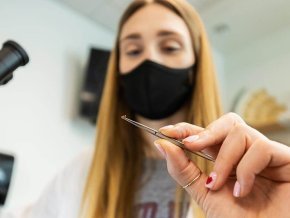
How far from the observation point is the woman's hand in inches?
14.1

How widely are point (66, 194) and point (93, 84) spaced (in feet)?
3.17

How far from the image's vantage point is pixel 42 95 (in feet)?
5.09

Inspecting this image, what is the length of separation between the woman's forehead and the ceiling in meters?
1.00

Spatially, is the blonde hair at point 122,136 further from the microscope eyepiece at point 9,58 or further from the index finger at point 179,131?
the microscope eyepiece at point 9,58

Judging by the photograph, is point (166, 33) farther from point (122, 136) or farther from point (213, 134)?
point (213, 134)

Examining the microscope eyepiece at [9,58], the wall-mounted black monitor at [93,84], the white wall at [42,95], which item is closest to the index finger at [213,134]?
the microscope eyepiece at [9,58]

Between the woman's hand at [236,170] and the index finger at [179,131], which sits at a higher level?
the index finger at [179,131]

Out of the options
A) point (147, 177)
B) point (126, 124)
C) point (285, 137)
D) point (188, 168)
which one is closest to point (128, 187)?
point (147, 177)

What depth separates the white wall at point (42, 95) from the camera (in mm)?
1418

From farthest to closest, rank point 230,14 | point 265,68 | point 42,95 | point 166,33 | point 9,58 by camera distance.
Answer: point 265,68, point 230,14, point 42,95, point 166,33, point 9,58

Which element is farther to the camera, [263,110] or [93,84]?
[263,110]

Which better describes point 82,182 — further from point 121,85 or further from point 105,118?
point 121,85

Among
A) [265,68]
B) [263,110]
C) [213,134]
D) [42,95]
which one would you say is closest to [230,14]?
[265,68]

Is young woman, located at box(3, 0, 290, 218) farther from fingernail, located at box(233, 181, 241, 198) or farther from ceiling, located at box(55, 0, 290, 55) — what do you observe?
ceiling, located at box(55, 0, 290, 55)
